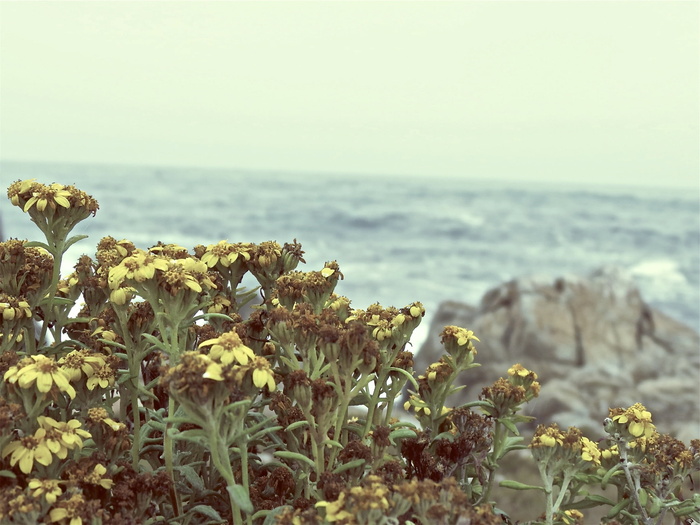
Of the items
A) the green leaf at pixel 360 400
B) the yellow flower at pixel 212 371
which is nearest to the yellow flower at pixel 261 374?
the yellow flower at pixel 212 371

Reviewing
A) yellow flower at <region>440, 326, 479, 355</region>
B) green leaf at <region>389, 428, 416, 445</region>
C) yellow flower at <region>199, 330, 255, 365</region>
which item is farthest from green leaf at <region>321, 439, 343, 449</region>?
yellow flower at <region>440, 326, 479, 355</region>

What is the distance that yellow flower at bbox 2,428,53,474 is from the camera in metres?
1.68

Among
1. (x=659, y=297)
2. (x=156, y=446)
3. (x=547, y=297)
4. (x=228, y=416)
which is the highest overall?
(x=228, y=416)

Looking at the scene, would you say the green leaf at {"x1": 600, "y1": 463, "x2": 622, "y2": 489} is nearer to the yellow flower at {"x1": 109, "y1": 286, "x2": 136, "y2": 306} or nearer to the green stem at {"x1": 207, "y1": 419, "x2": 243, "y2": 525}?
the green stem at {"x1": 207, "y1": 419, "x2": 243, "y2": 525}

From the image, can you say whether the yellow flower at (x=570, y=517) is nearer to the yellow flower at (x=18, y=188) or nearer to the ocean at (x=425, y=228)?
the yellow flower at (x=18, y=188)

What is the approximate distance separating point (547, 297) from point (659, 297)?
844 inches

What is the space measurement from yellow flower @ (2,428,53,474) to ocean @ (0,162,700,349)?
2231 centimetres

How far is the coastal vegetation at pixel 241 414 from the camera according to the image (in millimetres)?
1644

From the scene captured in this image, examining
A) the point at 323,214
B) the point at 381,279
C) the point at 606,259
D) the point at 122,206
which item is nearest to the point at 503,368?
the point at 381,279

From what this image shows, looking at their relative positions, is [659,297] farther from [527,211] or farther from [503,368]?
[503,368]

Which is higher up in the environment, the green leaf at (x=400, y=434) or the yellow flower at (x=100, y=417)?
the yellow flower at (x=100, y=417)

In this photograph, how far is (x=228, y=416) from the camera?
1.67 meters

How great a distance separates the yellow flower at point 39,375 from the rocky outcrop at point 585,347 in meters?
12.7

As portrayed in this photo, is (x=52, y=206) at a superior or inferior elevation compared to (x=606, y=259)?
superior
